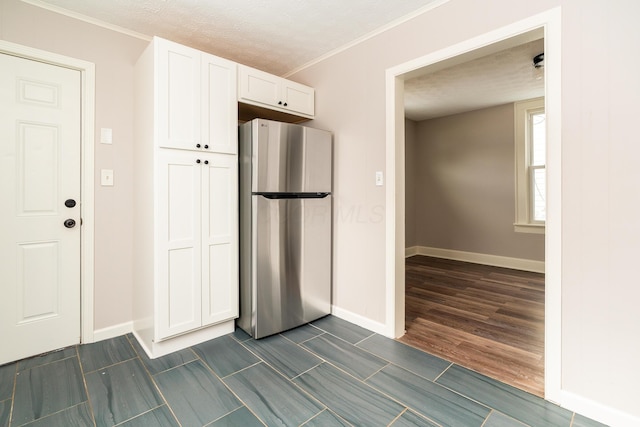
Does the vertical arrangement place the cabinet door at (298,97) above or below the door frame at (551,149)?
above

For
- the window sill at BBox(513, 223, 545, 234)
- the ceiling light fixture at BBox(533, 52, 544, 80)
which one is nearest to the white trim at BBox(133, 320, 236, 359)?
the ceiling light fixture at BBox(533, 52, 544, 80)

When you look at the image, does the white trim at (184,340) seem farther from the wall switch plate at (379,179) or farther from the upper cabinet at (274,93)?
the upper cabinet at (274,93)

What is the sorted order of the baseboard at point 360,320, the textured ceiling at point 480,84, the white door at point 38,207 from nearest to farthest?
A: 1. the white door at point 38,207
2. the baseboard at point 360,320
3. the textured ceiling at point 480,84

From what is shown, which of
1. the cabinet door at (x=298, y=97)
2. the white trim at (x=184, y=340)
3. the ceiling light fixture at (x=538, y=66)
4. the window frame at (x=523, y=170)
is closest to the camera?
the white trim at (x=184, y=340)

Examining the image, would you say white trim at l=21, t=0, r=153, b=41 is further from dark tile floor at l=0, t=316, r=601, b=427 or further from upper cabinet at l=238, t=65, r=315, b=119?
dark tile floor at l=0, t=316, r=601, b=427

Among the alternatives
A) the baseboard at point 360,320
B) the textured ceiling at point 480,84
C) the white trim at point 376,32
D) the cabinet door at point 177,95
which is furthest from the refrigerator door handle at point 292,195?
the textured ceiling at point 480,84

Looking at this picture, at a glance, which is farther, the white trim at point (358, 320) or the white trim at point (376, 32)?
the white trim at point (358, 320)

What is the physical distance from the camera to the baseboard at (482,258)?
432 centimetres

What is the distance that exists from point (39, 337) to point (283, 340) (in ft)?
5.56

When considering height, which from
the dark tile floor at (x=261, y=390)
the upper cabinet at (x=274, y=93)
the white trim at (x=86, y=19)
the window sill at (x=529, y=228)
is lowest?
the dark tile floor at (x=261, y=390)

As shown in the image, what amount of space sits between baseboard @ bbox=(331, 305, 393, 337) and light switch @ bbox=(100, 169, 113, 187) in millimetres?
2136

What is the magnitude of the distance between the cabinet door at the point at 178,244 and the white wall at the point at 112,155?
0.58 metres

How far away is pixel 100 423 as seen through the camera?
1.42 m

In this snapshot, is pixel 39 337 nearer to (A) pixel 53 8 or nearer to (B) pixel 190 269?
(B) pixel 190 269
